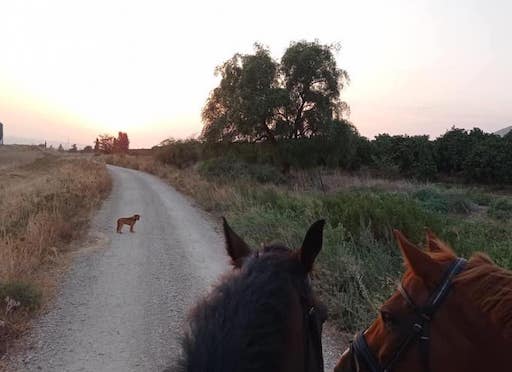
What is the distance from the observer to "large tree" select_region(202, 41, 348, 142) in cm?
2500

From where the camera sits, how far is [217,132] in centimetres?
2552

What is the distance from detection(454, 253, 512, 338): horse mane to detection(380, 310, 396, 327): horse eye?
0.30 meters

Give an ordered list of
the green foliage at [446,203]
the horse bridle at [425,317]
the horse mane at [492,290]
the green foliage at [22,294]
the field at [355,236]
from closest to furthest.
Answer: the horse mane at [492,290]
the horse bridle at [425,317]
the field at [355,236]
the green foliage at [22,294]
the green foliage at [446,203]

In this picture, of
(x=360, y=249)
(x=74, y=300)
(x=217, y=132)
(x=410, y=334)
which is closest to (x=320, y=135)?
(x=217, y=132)

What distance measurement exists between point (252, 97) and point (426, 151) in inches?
868

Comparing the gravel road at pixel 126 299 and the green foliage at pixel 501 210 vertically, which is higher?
the green foliage at pixel 501 210

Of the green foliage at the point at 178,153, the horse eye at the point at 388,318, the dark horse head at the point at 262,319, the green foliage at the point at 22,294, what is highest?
the green foliage at the point at 178,153

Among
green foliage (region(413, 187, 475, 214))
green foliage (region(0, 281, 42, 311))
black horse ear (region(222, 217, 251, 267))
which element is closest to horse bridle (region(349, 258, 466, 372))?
black horse ear (region(222, 217, 251, 267))

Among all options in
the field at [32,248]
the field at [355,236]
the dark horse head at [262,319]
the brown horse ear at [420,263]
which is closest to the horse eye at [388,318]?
the brown horse ear at [420,263]

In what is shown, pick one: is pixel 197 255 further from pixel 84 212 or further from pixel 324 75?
pixel 324 75

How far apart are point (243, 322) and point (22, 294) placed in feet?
18.9

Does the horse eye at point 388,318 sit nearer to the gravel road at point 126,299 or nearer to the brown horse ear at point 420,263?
the brown horse ear at point 420,263

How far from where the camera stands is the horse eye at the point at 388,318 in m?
1.85

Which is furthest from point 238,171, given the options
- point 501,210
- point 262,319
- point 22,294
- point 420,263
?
point 262,319
